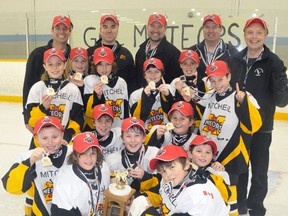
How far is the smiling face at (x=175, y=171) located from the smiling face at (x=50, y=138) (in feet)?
2.47

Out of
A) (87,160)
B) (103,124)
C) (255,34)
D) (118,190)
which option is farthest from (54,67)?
(255,34)

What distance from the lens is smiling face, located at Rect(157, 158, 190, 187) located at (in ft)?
6.23

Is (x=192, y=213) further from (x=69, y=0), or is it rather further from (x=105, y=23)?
(x=69, y=0)

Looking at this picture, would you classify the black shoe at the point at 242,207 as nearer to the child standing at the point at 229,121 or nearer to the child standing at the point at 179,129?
the child standing at the point at 229,121

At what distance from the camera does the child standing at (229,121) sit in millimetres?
2367

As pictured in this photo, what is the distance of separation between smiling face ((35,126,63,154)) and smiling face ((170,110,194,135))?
0.87m

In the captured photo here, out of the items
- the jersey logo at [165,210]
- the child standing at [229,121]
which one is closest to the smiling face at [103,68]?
the child standing at [229,121]

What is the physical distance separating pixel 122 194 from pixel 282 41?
19.0 ft

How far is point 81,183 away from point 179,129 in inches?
35.1

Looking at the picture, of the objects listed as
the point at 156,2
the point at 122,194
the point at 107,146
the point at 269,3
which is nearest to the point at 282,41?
the point at 269,3

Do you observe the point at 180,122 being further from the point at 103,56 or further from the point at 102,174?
the point at 103,56

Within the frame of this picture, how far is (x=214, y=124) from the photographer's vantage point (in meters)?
2.50

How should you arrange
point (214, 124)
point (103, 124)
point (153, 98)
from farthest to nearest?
point (153, 98)
point (103, 124)
point (214, 124)

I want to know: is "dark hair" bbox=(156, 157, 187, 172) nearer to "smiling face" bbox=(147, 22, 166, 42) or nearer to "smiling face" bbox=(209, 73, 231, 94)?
"smiling face" bbox=(209, 73, 231, 94)
